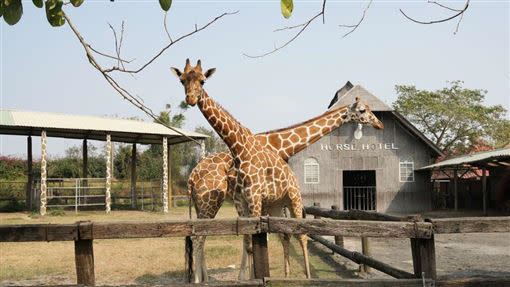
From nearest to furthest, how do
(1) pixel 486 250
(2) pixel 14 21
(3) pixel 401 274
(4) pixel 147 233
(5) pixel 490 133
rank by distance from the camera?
(2) pixel 14 21
(4) pixel 147 233
(3) pixel 401 274
(1) pixel 486 250
(5) pixel 490 133

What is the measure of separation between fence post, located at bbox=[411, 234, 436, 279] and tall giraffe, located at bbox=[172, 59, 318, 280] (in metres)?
2.21

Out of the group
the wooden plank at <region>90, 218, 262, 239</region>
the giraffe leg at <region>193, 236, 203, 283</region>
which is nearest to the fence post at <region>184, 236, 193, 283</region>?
the giraffe leg at <region>193, 236, 203, 283</region>

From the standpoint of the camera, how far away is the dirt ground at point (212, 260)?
25.0ft

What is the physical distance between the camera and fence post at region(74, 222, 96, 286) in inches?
147

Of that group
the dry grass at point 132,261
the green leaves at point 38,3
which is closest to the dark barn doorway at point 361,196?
the dry grass at point 132,261

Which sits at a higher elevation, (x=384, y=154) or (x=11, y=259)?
(x=384, y=154)

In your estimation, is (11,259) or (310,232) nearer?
(310,232)

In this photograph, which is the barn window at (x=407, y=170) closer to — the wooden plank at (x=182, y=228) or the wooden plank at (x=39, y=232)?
the wooden plank at (x=182, y=228)

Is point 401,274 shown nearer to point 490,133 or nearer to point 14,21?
point 14,21

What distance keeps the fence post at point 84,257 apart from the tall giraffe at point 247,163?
216cm

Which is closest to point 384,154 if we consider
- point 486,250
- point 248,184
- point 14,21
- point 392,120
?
point 392,120

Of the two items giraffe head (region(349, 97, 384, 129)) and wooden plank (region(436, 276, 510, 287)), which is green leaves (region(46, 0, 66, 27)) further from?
giraffe head (region(349, 97, 384, 129))

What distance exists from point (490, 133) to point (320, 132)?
35.3 metres

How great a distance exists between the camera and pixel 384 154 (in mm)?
23016
